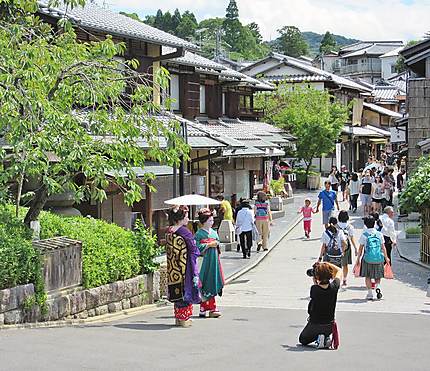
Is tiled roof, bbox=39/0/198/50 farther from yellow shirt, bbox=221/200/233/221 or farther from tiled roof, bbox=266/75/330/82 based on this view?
tiled roof, bbox=266/75/330/82

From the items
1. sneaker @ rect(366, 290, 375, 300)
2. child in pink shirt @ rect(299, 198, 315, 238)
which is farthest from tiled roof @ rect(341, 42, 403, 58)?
sneaker @ rect(366, 290, 375, 300)

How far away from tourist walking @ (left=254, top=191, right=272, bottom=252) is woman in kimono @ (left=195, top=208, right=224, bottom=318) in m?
9.75

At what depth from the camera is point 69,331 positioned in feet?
31.0

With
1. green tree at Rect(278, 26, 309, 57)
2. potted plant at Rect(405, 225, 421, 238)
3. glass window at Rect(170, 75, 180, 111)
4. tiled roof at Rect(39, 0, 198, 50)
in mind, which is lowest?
potted plant at Rect(405, 225, 421, 238)

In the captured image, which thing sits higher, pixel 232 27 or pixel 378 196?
pixel 232 27

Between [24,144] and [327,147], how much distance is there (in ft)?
121

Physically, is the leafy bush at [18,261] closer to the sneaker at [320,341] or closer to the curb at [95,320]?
the curb at [95,320]

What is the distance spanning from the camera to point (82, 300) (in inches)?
447

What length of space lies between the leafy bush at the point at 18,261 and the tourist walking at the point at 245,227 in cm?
1047

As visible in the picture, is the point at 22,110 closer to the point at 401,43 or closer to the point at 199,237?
the point at 199,237

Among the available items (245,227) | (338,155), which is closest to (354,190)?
(245,227)

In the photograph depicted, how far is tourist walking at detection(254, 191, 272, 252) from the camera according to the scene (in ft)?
70.5

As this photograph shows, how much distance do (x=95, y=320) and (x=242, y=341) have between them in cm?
298

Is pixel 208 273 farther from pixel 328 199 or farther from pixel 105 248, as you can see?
pixel 328 199
